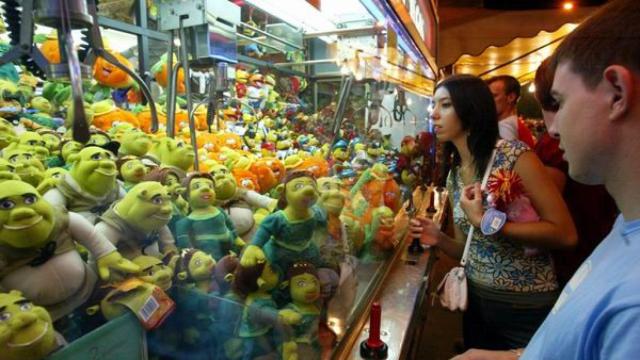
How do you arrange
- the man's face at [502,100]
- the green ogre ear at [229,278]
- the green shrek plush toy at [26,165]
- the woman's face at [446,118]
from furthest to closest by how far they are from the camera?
the man's face at [502,100], the woman's face at [446,118], the green ogre ear at [229,278], the green shrek plush toy at [26,165]

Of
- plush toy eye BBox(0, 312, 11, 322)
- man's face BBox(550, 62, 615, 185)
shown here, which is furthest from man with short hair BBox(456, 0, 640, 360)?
plush toy eye BBox(0, 312, 11, 322)

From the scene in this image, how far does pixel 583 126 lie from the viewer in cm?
51

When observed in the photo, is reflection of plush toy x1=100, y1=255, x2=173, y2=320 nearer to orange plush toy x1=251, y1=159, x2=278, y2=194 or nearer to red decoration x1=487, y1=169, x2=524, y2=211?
orange plush toy x1=251, y1=159, x2=278, y2=194

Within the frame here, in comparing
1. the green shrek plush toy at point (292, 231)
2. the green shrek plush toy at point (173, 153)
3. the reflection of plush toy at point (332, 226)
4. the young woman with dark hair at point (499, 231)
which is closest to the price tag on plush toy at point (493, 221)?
the young woman with dark hair at point (499, 231)

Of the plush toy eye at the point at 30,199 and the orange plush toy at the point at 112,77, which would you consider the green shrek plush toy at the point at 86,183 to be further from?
the orange plush toy at the point at 112,77

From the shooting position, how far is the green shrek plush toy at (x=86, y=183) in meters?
0.76

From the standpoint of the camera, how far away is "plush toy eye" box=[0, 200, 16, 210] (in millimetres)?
568

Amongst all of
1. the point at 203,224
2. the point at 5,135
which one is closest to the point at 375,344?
the point at 203,224

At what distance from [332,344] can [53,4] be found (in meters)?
0.91

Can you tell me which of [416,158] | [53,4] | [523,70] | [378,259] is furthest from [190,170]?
[523,70]

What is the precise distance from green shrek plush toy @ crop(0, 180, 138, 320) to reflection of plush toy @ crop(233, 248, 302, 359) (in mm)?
241

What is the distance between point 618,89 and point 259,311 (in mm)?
715

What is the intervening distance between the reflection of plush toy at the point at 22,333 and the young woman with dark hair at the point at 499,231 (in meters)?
1.18

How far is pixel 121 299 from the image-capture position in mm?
619
